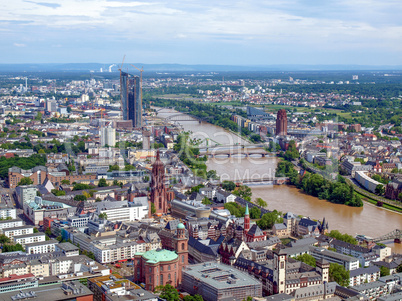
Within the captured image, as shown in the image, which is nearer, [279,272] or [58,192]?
[279,272]

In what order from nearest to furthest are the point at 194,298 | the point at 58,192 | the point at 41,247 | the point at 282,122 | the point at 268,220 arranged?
the point at 194,298
the point at 41,247
the point at 268,220
the point at 58,192
the point at 282,122

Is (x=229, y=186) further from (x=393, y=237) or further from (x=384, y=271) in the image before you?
(x=384, y=271)

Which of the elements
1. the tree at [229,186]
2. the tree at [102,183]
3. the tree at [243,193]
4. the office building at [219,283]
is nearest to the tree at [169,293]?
the office building at [219,283]

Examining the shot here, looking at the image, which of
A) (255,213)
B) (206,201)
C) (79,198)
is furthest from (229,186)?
(79,198)

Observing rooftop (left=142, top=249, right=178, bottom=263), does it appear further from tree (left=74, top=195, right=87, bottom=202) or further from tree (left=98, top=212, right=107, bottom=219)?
tree (left=74, top=195, right=87, bottom=202)

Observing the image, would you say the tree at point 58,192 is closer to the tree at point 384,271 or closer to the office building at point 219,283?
the office building at point 219,283

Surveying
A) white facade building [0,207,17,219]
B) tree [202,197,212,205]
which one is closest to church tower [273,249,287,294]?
tree [202,197,212,205]
